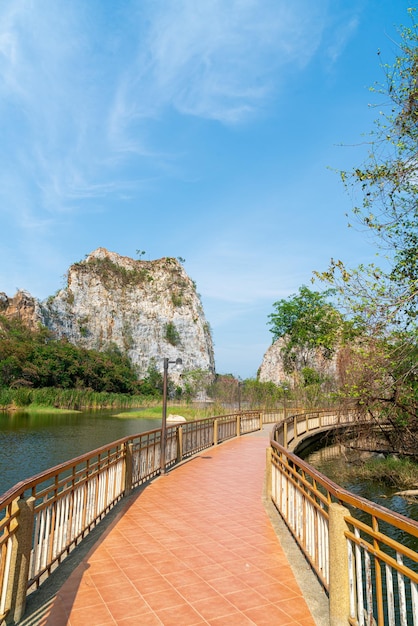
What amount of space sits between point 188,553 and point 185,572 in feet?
1.88

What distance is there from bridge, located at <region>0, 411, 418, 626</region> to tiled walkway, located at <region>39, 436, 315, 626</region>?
0.01 meters

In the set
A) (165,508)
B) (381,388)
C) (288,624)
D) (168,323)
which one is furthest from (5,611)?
(168,323)

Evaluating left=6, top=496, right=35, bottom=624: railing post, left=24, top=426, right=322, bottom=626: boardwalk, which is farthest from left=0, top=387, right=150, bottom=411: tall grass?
left=6, top=496, right=35, bottom=624: railing post

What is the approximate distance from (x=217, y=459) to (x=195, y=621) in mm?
9222

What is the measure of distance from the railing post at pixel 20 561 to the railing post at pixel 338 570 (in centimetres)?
261

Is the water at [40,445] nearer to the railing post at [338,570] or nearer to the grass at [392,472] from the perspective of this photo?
the grass at [392,472]

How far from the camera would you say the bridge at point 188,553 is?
3.44 metres

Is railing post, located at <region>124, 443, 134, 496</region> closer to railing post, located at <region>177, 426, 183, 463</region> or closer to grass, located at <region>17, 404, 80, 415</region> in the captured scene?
railing post, located at <region>177, 426, 183, 463</region>

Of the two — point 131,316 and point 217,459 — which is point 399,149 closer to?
point 217,459

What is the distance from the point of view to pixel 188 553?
5.16 m

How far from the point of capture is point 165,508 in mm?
7188

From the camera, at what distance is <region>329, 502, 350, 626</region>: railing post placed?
3449 mm

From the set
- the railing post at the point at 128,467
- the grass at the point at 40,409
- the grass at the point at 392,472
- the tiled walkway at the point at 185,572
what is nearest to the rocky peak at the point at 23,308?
the grass at the point at 40,409

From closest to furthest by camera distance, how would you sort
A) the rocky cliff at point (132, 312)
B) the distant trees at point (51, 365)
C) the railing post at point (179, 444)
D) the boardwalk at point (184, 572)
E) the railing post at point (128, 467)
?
the boardwalk at point (184, 572) → the railing post at point (128, 467) → the railing post at point (179, 444) → the distant trees at point (51, 365) → the rocky cliff at point (132, 312)
